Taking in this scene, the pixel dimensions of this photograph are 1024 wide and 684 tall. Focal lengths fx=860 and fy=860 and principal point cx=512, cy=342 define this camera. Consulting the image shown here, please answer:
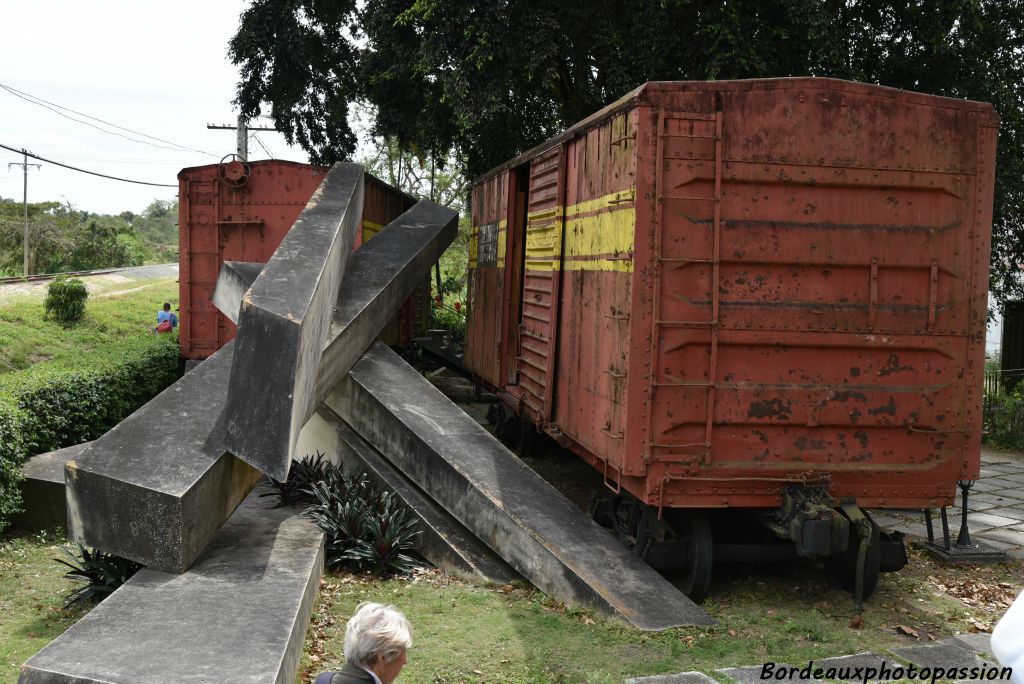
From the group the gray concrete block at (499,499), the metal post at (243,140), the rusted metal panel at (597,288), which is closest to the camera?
the gray concrete block at (499,499)

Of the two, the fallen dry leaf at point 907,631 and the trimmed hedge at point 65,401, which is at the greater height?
the trimmed hedge at point 65,401

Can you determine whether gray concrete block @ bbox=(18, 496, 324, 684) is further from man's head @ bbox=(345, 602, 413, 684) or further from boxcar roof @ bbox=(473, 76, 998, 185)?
boxcar roof @ bbox=(473, 76, 998, 185)

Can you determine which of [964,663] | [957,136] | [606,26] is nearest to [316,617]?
[964,663]

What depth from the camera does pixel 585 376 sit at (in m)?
6.84

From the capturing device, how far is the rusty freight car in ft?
18.7

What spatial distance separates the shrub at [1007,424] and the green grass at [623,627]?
7.77 metres

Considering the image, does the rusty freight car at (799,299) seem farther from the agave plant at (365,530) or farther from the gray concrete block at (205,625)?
the gray concrete block at (205,625)

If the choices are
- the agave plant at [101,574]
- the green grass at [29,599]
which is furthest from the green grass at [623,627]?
the green grass at [29,599]

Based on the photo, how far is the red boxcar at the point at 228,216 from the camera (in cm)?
1143

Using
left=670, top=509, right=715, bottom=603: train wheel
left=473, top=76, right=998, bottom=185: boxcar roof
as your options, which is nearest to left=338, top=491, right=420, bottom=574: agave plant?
left=670, top=509, right=715, bottom=603: train wheel

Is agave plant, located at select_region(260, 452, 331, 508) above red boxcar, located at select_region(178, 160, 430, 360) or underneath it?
underneath

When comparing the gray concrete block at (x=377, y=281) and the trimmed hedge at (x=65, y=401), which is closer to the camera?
the trimmed hedge at (x=65, y=401)

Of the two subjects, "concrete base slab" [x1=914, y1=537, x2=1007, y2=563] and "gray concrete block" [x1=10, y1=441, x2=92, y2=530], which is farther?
"gray concrete block" [x1=10, y1=441, x2=92, y2=530]

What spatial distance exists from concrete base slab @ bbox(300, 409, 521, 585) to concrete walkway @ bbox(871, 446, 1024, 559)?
417cm
